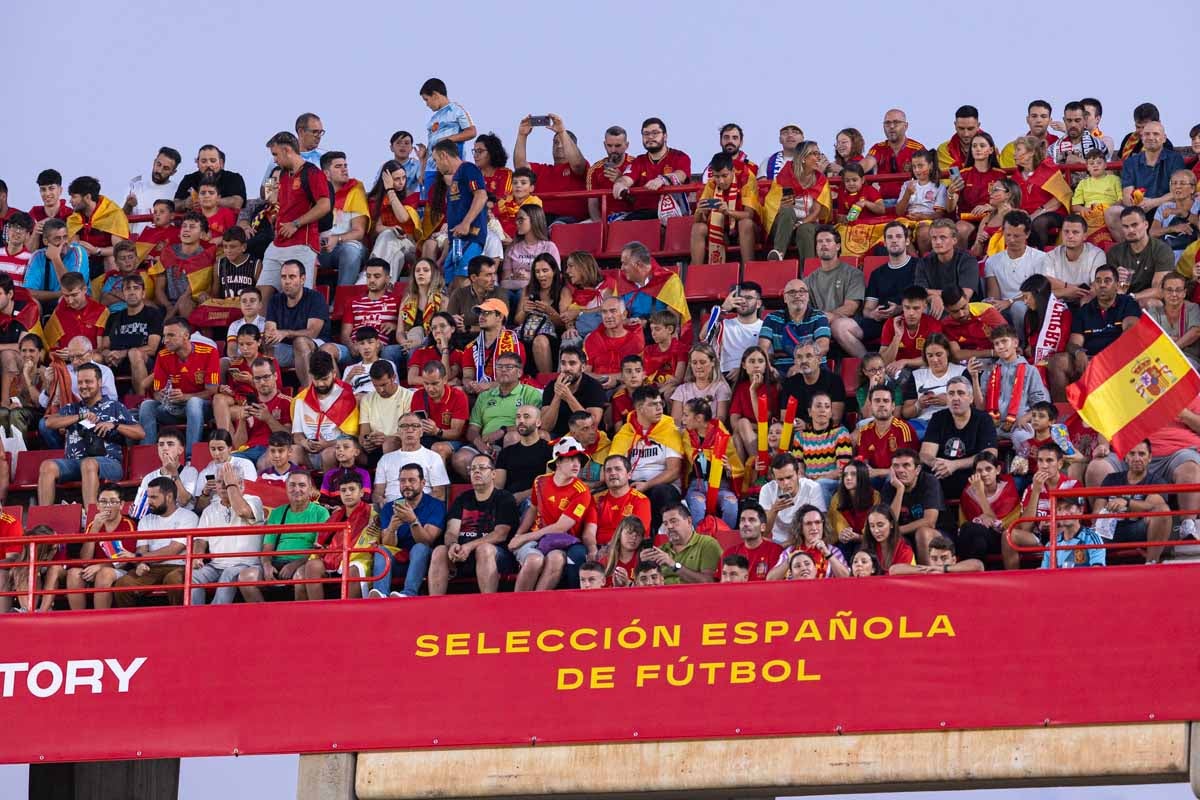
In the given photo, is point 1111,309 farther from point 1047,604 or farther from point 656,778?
point 656,778

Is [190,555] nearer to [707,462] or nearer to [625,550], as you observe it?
[625,550]

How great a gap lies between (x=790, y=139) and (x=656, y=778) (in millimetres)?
7991

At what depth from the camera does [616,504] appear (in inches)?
641

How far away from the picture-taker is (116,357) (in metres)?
19.8

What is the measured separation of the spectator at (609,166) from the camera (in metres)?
21.4

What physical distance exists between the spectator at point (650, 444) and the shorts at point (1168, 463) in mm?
3106

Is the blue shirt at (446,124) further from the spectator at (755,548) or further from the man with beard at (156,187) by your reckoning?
the spectator at (755,548)

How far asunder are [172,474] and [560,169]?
5.45m

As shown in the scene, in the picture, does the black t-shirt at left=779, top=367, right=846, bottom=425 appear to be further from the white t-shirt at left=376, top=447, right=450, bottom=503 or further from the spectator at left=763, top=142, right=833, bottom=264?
the spectator at left=763, top=142, right=833, bottom=264

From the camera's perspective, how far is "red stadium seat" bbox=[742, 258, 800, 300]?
63.7 ft

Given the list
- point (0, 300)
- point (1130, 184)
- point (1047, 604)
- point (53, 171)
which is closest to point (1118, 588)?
point (1047, 604)

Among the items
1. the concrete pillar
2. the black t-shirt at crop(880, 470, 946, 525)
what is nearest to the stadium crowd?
the black t-shirt at crop(880, 470, 946, 525)

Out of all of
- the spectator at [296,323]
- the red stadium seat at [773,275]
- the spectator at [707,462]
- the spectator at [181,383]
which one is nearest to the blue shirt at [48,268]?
the spectator at [181,383]

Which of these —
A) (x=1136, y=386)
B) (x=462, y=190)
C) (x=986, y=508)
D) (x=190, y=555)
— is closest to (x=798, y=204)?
(x=462, y=190)
